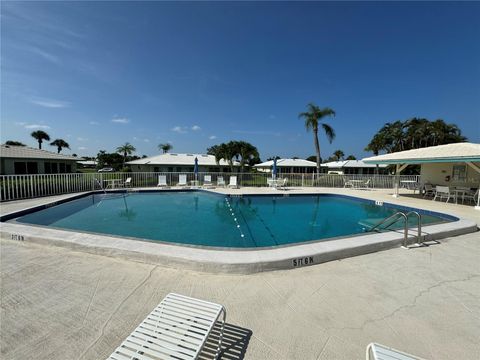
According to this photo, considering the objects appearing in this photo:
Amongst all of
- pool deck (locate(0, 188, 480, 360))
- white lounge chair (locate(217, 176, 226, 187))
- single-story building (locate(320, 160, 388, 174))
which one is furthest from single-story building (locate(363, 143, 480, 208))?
single-story building (locate(320, 160, 388, 174))

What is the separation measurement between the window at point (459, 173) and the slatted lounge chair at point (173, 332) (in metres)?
17.3

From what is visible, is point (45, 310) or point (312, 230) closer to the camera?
point (45, 310)

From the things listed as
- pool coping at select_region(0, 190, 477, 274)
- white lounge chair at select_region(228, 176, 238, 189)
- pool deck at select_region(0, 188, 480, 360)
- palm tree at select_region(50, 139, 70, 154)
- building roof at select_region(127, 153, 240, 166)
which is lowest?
pool deck at select_region(0, 188, 480, 360)

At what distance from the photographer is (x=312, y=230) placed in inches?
287

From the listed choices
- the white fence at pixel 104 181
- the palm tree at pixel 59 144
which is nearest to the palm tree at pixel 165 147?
the palm tree at pixel 59 144

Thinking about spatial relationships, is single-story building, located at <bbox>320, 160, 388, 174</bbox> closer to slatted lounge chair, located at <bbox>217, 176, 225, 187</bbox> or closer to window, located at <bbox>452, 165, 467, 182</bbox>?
window, located at <bbox>452, 165, 467, 182</bbox>

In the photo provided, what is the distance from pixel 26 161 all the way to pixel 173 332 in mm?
28019

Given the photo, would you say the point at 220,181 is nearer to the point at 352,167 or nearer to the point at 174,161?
the point at 174,161

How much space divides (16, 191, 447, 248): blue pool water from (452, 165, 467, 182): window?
6.93 metres

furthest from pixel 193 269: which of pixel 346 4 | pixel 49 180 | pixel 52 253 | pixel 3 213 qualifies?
pixel 346 4

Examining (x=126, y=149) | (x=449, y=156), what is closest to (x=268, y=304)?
(x=449, y=156)

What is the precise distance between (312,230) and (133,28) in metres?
12.2

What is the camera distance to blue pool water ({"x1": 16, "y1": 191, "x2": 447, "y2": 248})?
6496mm

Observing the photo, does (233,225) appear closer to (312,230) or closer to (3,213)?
(312,230)
